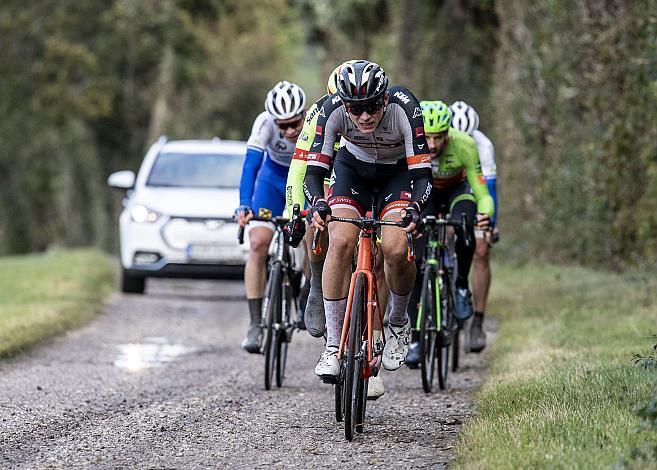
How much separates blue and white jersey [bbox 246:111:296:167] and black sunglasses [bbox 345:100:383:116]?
2913 mm

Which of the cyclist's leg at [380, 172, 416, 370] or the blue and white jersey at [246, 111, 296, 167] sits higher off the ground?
the blue and white jersey at [246, 111, 296, 167]

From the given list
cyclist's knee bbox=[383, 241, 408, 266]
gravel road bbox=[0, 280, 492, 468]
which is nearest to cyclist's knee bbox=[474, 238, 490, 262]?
gravel road bbox=[0, 280, 492, 468]

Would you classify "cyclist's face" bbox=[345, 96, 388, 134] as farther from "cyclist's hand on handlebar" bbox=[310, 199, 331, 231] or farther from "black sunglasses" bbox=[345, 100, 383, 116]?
"cyclist's hand on handlebar" bbox=[310, 199, 331, 231]

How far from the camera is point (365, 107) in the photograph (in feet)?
23.9

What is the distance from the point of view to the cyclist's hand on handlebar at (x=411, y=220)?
7.19 m

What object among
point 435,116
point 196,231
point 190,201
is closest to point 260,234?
point 435,116

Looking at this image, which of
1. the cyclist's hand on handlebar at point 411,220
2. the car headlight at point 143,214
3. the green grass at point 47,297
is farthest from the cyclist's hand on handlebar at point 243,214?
the car headlight at point 143,214

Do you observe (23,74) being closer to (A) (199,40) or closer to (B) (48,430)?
(A) (199,40)

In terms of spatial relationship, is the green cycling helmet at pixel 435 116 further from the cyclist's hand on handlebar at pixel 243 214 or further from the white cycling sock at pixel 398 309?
the white cycling sock at pixel 398 309

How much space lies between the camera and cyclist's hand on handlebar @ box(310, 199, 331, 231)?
7199 mm

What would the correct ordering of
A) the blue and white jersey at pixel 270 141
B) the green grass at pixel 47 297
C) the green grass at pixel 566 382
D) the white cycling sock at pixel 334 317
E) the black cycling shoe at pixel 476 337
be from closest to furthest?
1. the green grass at pixel 566 382
2. the white cycling sock at pixel 334 317
3. the blue and white jersey at pixel 270 141
4. the black cycling shoe at pixel 476 337
5. the green grass at pixel 47 297

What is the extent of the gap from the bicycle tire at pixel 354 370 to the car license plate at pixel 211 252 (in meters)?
8.84

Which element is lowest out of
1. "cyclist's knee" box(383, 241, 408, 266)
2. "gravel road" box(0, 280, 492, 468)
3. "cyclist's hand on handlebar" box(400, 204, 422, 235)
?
"gravel road" box(0, 280, 492, 468)

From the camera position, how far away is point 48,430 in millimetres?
7383
